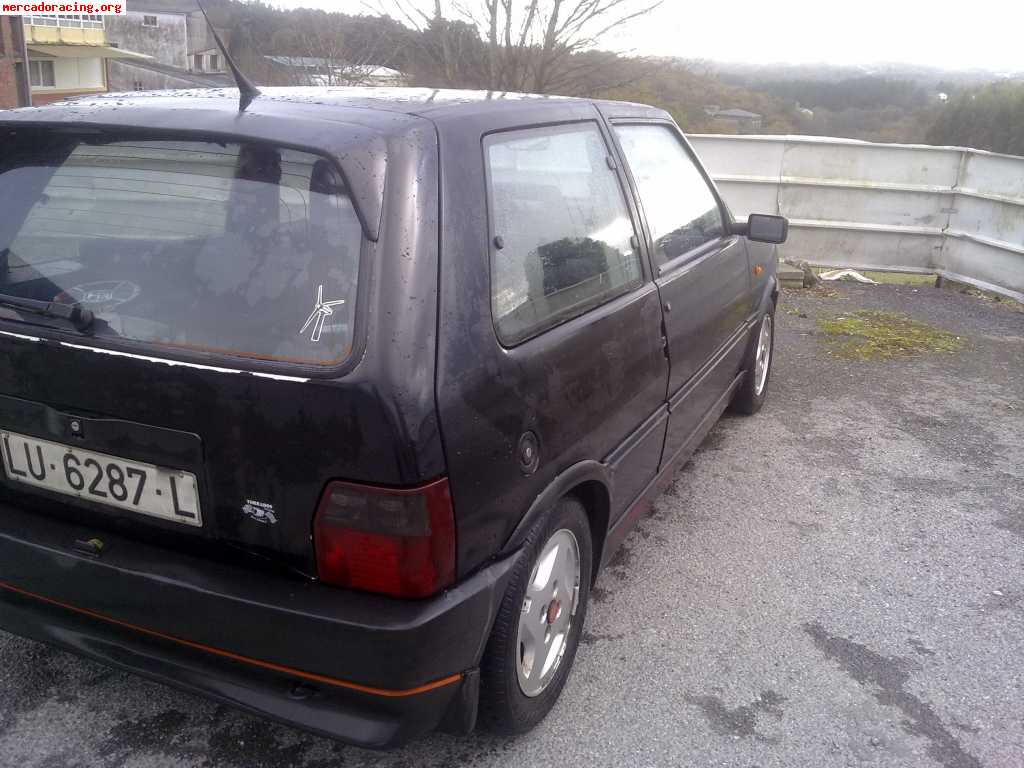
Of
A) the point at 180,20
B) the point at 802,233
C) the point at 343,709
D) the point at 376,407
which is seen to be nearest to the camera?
the point at 376,407

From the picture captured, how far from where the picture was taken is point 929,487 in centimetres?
422

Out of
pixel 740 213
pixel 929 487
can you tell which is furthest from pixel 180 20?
pixel 929 487

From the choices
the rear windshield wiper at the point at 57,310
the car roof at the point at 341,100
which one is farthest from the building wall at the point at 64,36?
the rear windshield wiper at the point at 57,310

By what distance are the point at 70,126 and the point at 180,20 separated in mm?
69276

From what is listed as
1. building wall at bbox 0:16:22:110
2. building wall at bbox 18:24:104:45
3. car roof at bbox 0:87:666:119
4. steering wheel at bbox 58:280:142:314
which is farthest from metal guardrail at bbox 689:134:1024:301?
building wall at bbox 18:24:104:45

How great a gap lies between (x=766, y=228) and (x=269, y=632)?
3075 mm

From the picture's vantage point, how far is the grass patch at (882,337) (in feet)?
21.6

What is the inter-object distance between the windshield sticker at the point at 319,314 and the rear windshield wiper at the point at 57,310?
0.55 meters

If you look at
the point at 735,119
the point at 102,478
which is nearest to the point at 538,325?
the point at 102,478

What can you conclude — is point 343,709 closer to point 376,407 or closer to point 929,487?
point 376,407

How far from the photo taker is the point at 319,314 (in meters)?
1.82

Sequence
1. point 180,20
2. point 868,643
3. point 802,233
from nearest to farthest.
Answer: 1. point 868,643
2. point 802,233
3. point 180,20

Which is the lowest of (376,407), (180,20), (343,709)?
(343,709)

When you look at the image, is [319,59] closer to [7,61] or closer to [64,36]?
[7,61]
